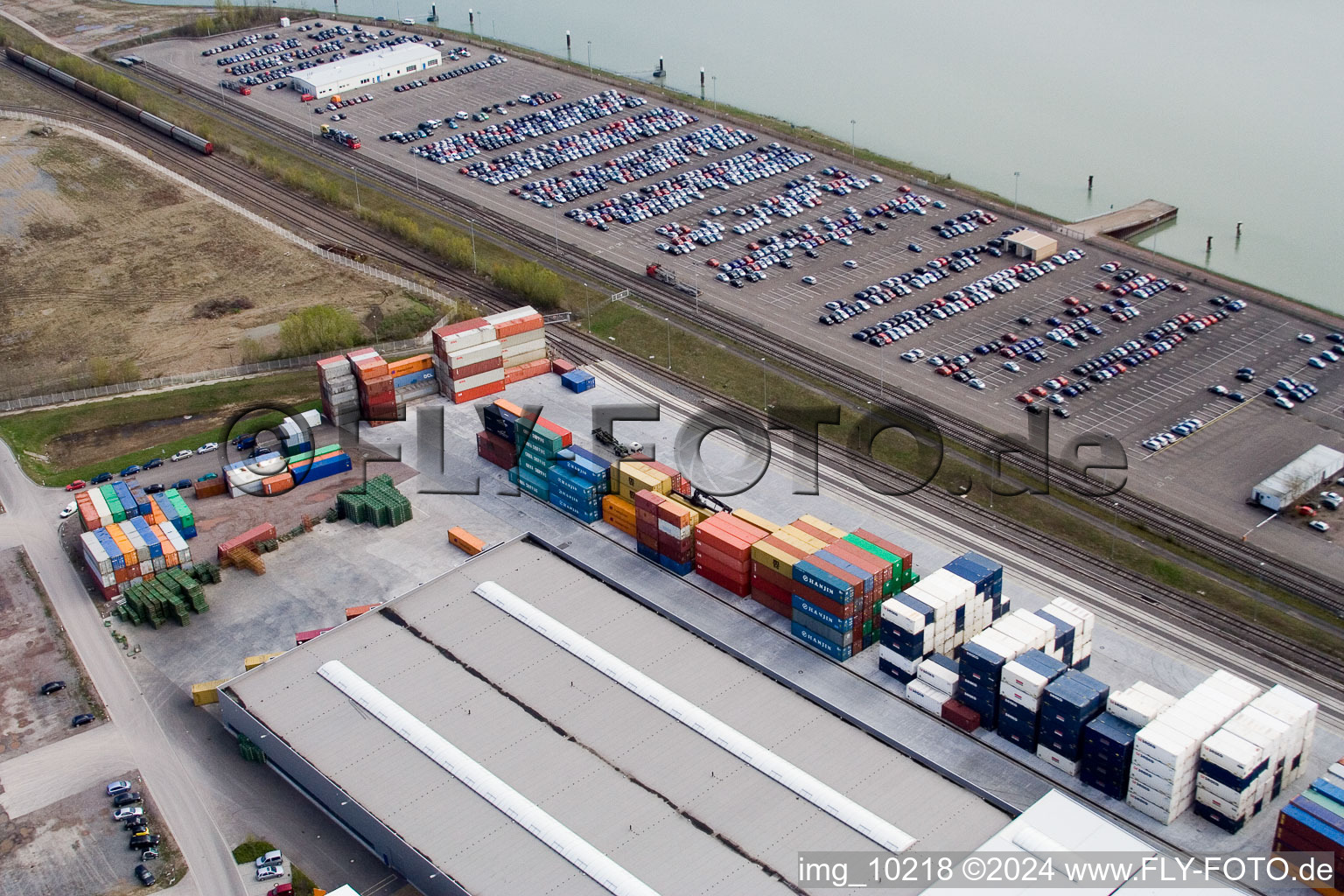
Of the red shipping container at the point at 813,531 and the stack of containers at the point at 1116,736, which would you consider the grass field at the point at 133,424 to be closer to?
the red shipping container at the point at 813,531

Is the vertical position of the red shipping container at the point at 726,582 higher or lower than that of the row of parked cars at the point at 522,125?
lower

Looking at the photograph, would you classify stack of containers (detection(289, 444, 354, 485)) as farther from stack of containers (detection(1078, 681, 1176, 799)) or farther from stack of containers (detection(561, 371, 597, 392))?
stack of containers (detection(1078, 681, 1176, 799))

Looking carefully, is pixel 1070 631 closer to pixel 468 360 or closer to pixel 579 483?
pixel 579 483

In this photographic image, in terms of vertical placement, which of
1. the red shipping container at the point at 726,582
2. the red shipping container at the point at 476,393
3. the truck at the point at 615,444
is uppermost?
the red shipping container at the point at 476,393

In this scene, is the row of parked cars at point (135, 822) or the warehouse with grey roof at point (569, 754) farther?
the row of parked cars at point (135, 822)

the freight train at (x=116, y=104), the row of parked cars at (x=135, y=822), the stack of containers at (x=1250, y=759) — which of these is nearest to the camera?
the stack of containers at (x=1250, y=759)

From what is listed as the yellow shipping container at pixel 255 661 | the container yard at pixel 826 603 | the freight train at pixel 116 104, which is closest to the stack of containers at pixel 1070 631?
the container yard at pixel 826 603

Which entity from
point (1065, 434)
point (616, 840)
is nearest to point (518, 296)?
point (1065, 434)

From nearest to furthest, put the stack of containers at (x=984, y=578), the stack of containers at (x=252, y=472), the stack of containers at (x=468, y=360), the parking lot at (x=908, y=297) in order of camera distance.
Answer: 1. the stack of containers at (x=984, y=578)
2. the stack of containers at (x=252, y=472)
3. the parking lot at (x=908, y=297)
4. the stack of containers at (x=468, y=360)
